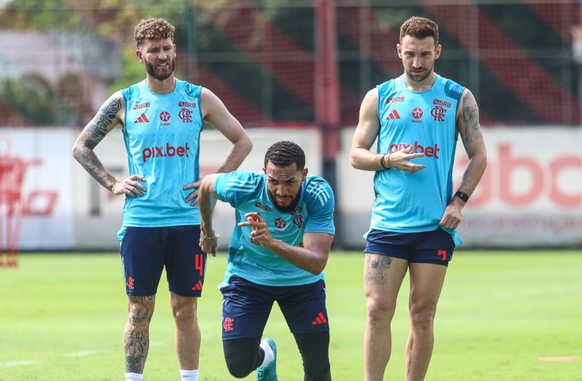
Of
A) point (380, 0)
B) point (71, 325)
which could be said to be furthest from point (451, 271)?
point (380, 0)

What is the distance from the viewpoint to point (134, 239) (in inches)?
224

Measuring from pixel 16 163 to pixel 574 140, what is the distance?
1227cm

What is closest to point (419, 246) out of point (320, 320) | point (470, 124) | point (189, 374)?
point (320, 320)

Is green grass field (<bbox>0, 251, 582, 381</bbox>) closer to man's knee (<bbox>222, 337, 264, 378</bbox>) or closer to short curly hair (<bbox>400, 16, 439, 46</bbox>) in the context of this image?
man's knee (<bbox>222, 337, 264, 378</bbox>)

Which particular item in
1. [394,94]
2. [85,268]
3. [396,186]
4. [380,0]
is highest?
[380,0]

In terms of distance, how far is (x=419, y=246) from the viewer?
5453mm

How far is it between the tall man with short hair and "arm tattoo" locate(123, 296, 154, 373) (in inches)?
21.0

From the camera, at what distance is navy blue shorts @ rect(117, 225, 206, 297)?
5680 mm

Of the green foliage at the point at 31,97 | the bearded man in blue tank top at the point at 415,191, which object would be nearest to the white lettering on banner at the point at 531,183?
the bearded man in blue tank top at the point at 415,191

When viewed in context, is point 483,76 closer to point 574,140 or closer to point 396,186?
point 574,140

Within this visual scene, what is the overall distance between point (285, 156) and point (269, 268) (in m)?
0.91

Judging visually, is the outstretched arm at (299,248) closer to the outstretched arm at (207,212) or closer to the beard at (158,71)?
the outstretched arm at (207,212)

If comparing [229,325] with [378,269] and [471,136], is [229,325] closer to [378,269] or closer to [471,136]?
[378,269]

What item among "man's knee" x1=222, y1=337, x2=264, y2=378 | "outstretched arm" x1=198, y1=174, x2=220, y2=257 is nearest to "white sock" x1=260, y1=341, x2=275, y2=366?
"man's knee" x1=222, y1=337, x2=264, y2=378
